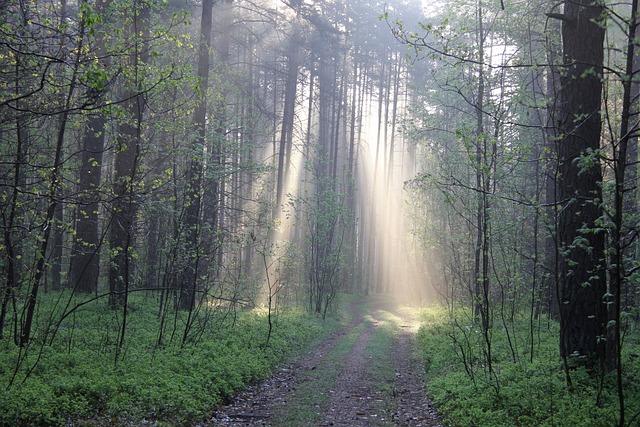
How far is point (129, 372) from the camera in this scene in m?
7.27

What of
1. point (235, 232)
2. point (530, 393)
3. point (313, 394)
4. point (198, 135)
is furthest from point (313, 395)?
point (198, 135)

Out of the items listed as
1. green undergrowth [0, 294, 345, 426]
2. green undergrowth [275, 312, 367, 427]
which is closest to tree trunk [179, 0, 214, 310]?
green undergrowth [0, 294, 345, 426]

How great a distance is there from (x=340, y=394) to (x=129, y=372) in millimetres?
3510

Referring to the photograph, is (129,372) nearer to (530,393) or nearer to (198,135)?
(530,393)

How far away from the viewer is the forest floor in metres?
7.05

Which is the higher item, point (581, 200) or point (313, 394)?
point (581, 200)

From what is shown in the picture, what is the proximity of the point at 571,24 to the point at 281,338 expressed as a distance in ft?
30.9

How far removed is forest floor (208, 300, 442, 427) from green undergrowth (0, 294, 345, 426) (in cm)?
44

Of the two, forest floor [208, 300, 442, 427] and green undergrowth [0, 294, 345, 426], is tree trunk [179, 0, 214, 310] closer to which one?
green undergrowth [0, 294, 345, 426]

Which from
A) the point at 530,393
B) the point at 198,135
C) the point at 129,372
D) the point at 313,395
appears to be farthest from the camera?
the point at 198,135

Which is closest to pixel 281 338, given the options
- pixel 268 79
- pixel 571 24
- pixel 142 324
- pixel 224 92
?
pixel 142 324

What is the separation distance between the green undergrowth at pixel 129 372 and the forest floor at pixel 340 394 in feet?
1.44

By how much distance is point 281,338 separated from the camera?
1270 cm

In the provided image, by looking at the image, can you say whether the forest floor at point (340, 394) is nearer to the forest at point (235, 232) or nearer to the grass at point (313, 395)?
the grass at point (313, 395)
